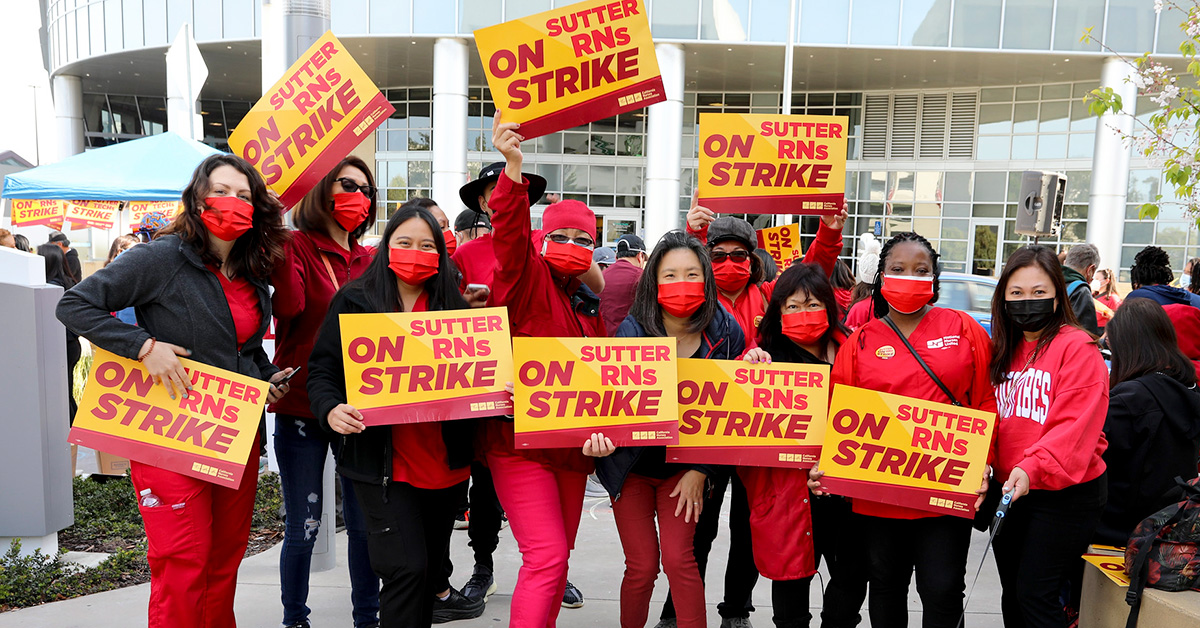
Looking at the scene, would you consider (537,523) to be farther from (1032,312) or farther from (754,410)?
(1032,312)

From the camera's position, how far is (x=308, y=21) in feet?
16.5

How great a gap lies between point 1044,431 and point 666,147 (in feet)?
66.6

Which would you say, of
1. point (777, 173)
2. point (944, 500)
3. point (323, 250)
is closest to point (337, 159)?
point (323, 250)

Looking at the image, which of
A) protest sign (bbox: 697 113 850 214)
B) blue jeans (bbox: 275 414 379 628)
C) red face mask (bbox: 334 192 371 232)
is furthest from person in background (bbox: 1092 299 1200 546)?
red face mask (bbox: 334 192 371 232)

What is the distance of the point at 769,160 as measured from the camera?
465 centimetres

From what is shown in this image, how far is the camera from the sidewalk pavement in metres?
4.16

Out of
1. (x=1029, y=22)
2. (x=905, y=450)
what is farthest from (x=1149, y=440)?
(x=1029, y=22)

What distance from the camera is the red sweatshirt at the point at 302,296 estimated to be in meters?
3.62

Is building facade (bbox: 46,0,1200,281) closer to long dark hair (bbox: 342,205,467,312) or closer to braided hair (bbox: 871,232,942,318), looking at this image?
braided hair (bbox: 871,232,942,318)

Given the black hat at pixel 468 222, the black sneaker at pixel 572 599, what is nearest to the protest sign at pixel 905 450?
the black sneaker at pixel 572 599

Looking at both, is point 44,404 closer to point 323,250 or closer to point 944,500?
point 323,250

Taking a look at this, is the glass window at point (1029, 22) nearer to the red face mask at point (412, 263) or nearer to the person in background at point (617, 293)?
the person in background at point (617, 293)

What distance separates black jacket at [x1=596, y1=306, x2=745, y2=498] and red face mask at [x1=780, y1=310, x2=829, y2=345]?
222 millimetres

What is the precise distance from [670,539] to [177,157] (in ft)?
27.3
